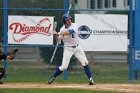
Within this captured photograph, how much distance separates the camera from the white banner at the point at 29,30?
A: 16234 mm

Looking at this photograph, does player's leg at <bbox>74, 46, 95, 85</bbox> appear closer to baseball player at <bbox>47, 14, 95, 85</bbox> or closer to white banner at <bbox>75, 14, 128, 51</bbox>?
baseball player at <bbox>47, 14, 95, 85</bbox>

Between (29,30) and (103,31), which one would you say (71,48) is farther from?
(29,30)

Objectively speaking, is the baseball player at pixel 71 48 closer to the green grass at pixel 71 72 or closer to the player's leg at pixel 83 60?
the player's leg at pixel 83 60

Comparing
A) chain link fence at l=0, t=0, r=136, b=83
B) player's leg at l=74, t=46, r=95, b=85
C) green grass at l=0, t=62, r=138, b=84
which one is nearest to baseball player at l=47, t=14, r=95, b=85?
player's leg at l=74, t=46, r=95, b=85

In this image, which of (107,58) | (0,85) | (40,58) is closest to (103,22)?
(107,58)

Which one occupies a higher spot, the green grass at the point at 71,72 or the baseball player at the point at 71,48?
the baseball player at the point at 71,48

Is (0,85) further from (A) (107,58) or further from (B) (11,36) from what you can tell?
(A) (107,58)

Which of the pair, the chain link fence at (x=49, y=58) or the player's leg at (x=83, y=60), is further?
the chain link fence at (x=49, y=58)

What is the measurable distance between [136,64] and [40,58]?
3261mm

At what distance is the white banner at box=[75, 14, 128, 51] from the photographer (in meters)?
16.3

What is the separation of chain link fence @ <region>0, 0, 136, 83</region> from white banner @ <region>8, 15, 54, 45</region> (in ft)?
0.88

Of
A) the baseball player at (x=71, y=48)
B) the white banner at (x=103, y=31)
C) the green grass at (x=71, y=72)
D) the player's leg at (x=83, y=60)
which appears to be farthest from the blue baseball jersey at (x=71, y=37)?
the green grass at (x=71, y=72)

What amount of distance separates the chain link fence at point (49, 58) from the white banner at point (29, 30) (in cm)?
27

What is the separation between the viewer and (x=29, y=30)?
16.3m
